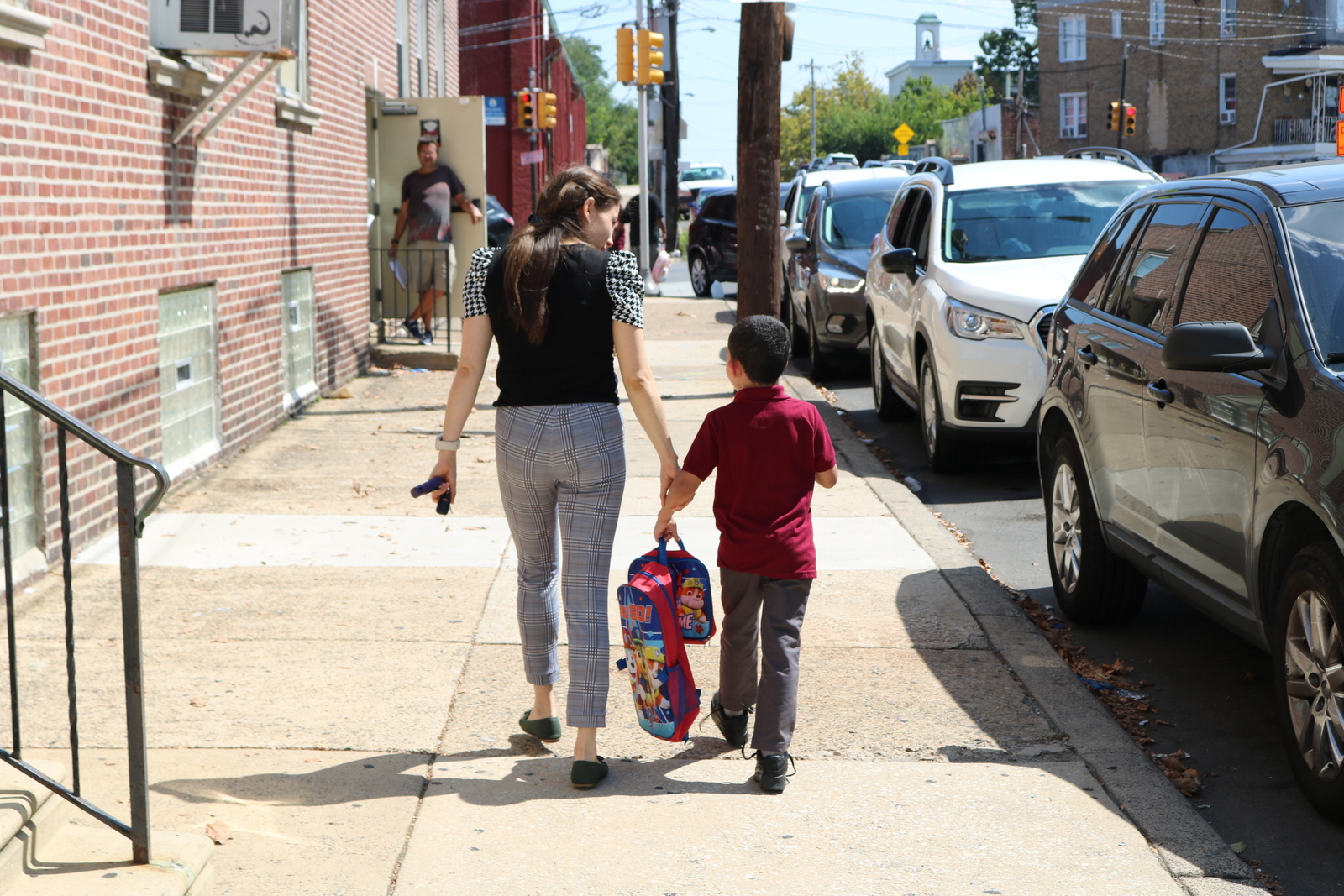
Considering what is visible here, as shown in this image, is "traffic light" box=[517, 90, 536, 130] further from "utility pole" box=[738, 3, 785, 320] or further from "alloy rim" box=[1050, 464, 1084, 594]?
"alloy rim" box=[1050, 464, 1084, 594]

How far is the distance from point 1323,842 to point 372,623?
Result: 3630 millimetres

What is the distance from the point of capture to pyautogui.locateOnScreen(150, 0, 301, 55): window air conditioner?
26.1 feet

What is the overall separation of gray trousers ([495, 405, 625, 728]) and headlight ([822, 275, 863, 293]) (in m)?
9.59

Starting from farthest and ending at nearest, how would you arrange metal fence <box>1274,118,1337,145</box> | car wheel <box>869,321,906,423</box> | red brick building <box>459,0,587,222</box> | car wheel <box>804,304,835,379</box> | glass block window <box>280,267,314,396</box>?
metal fence <box>1274,118,1337,145</box>, red brick building <box>459,0,587,222</box>, car wheel <box>804,304,835,379</box>, car wheel <box>869,321,906,423</box>, glass block window <box>280,267,314,396</box>

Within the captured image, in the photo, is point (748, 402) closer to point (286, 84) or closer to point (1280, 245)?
point (1280, 245)

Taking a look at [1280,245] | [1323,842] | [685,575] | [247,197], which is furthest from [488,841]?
[247,197]

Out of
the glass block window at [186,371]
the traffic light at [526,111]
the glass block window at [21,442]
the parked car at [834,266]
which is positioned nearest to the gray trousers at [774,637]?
Result: the glass block window at [21,442]

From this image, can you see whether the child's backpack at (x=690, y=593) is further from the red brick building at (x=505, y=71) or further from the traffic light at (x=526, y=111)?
the red brick building at (x=505, y=71)

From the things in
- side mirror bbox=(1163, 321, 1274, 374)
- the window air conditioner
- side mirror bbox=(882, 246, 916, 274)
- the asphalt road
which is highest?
the window air conditioner

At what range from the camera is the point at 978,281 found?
9031 mm

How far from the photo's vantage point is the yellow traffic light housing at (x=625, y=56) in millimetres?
22312

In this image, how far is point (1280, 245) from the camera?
4.59m

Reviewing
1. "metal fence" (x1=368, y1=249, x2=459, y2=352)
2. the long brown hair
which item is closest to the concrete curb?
the long brown hair

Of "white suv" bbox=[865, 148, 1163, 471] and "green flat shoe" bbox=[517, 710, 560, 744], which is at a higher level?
"white suv" bbox=[865, 148, 1163, 471]
